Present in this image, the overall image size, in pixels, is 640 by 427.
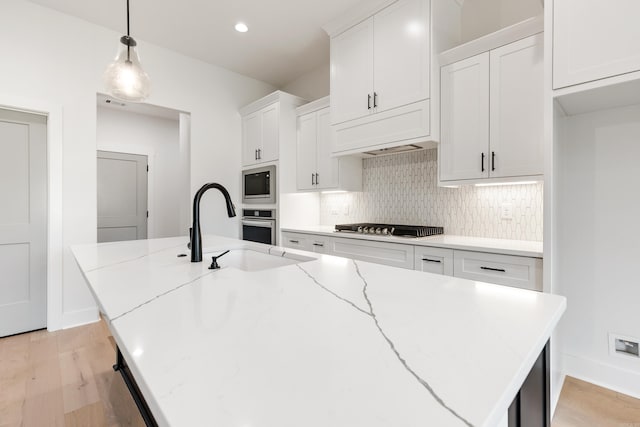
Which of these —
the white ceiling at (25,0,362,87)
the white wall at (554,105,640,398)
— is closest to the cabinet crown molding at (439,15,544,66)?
the white wall at (554,105,640,398)

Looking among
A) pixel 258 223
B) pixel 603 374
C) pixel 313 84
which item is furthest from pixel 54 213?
pixel 603 374

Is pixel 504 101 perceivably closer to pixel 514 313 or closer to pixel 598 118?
pixel 598 118

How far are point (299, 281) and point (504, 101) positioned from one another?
1881 mm

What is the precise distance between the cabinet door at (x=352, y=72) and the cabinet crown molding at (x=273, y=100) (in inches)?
28.5

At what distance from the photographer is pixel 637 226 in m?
1.76

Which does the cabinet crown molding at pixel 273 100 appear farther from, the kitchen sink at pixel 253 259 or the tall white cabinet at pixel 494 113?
the kitchen sink at pixel 253 259

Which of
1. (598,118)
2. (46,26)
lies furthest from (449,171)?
(46,26)

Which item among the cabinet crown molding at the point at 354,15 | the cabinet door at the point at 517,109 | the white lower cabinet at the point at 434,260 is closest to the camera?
the cabinet door at the point at 517,109

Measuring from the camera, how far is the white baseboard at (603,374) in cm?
177

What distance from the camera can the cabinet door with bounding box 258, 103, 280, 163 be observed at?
351cm

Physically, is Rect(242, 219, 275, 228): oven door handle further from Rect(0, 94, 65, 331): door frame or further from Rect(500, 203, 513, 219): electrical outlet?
Rect(500, 203, 513, 219): electrical outlet

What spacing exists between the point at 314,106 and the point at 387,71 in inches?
39.2

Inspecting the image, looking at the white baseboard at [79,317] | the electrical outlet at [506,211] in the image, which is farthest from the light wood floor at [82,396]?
the electrical outlet at [506,211]

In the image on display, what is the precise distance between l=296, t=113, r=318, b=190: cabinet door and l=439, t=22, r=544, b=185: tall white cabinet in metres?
1.44
